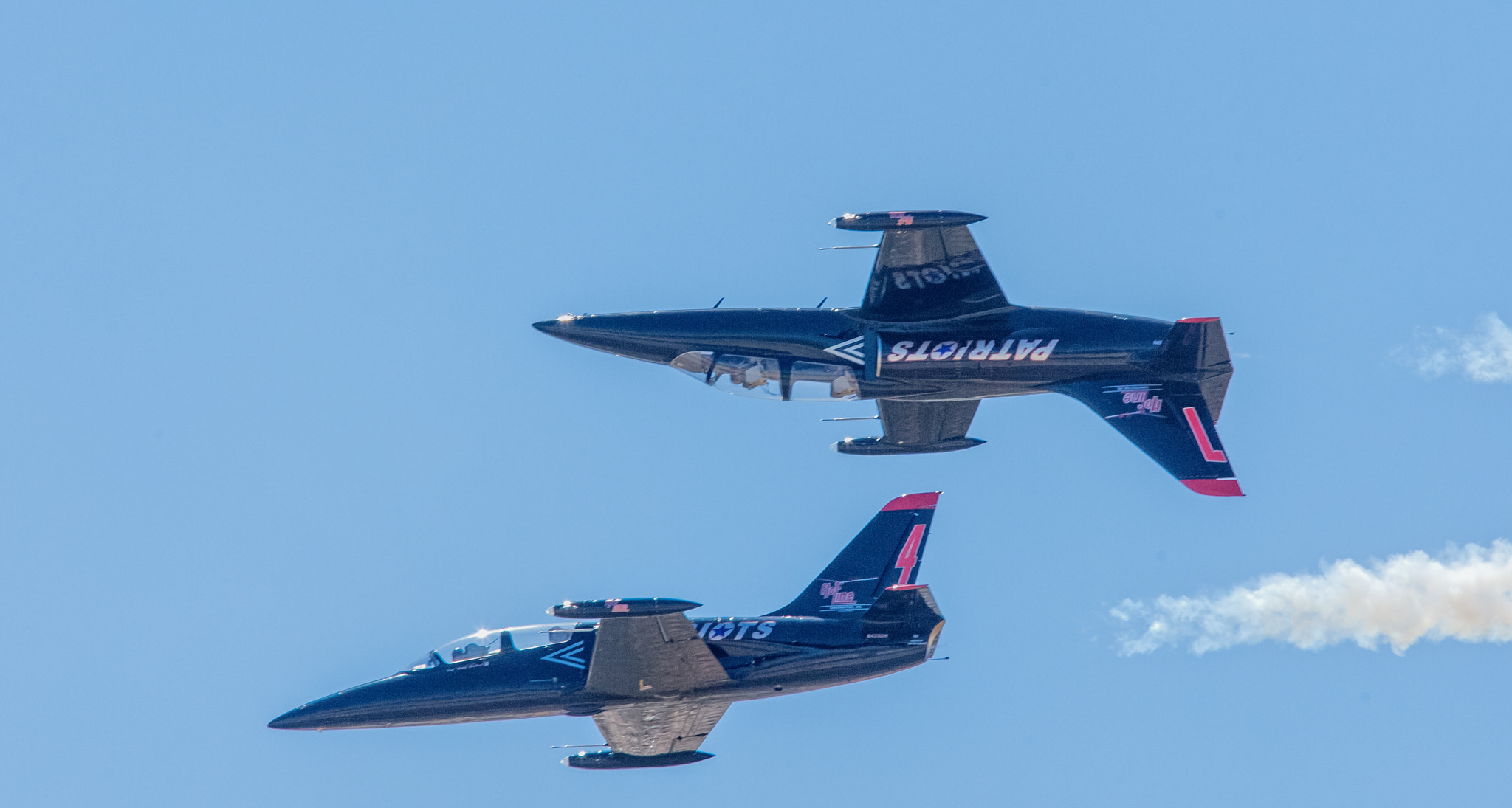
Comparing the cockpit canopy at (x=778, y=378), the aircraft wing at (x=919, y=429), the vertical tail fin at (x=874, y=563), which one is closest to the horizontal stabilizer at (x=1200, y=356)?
the aircraft wing at (x=919, y=429)

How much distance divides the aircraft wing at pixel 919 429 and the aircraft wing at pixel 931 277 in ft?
11.8

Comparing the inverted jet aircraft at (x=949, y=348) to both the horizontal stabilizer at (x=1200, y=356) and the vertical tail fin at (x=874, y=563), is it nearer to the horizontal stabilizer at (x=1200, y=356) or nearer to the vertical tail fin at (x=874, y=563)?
the horizontal stabilizer at (x=1200, y=356)

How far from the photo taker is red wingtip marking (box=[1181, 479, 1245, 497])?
39438 mm

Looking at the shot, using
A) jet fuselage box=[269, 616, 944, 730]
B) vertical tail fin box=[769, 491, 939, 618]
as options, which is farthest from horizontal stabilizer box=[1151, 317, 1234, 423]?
vertical tail fin box=[769, 491, 939, 618]

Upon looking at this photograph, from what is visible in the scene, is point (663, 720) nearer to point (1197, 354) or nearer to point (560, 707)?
point (560, 707)

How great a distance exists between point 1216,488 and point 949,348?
5994 millimetres

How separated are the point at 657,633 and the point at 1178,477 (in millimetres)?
10719

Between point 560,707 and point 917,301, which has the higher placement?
point 917,301

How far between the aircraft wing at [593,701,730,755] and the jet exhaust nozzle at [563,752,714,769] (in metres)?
0.26

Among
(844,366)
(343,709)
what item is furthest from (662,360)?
(343,709)

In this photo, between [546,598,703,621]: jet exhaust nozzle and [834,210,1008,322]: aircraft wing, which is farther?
[834,210,1008,322]: aircraft wing

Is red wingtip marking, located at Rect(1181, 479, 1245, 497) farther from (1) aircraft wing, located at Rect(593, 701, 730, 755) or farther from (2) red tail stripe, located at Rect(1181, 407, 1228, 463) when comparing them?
(1) aircraft wing, located at Rect(593, 701, 730, 755)

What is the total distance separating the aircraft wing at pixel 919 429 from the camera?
146ft

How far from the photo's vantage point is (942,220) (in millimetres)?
39938
